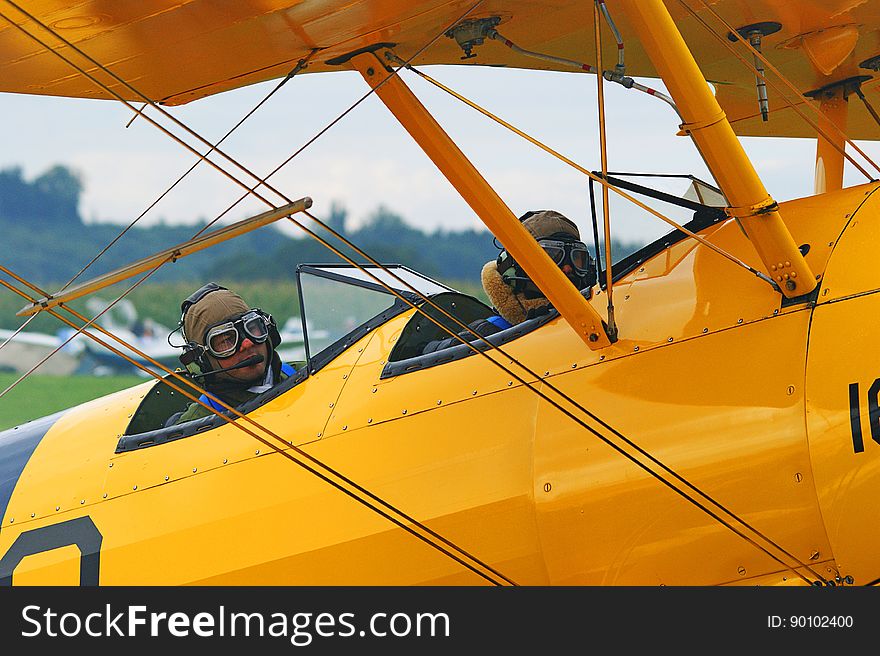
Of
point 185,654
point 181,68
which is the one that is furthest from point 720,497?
point 181,68

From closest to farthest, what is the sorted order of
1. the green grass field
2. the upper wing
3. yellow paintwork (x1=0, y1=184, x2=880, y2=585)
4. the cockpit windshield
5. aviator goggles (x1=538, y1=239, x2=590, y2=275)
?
yellow paintwork (x1=0, y1=184, x2=880, y2=585), the upper wing, aviator goggles (x1=538, y1=239, x2=590, y2=275), the cockpit windshield, the green grass field

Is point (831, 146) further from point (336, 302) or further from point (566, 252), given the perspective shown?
point (336, 302)

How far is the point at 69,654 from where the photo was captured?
312cm

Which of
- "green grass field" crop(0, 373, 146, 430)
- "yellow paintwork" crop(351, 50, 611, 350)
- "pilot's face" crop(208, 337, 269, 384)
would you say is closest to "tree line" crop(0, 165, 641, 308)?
"green grass field" crop(0, 373, 146, 430)

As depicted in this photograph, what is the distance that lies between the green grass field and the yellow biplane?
21.3m

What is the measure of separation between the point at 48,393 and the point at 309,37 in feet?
84.5

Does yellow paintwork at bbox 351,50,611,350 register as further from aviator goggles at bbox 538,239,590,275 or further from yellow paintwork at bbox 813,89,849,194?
yellow paintwork at bbox 813,89,849,194

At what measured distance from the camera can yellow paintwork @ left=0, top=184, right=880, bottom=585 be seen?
3133 mm

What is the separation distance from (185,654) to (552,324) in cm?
161

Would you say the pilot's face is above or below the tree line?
below

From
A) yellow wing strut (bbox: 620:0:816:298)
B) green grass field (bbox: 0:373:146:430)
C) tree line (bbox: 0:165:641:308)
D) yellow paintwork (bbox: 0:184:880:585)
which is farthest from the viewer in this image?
tree line (bbox: 0:165:641:308)

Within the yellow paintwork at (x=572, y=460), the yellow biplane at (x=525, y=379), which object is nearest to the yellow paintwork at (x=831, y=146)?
the yellow biplane at (x=525, y=379)

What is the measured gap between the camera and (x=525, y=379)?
372cm

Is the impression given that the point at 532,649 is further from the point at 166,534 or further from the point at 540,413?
the point at 166,534
